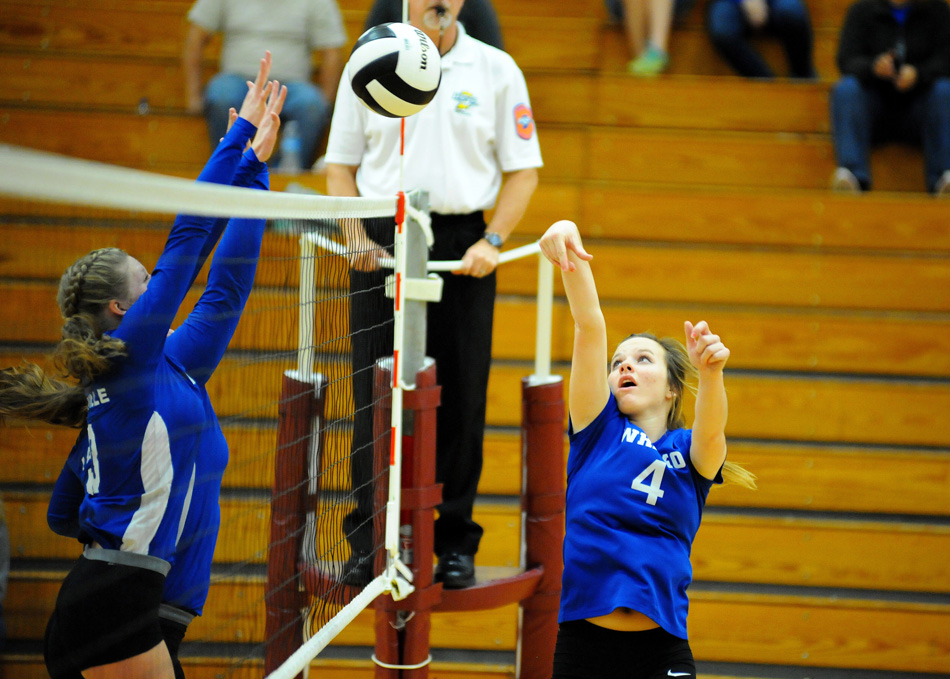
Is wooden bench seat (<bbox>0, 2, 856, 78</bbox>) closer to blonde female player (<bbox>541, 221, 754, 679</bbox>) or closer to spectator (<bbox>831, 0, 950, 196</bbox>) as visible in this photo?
spectator (<bbox>831, 0, 950, 196</bbox>)

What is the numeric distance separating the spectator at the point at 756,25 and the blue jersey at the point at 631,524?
370cm

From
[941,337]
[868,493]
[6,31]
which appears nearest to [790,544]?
[868,493]

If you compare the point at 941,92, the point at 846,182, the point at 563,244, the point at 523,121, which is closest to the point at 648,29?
the point at 846,182

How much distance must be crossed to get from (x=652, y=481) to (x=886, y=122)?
3.75 metres

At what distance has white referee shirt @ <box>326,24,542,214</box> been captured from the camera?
2.95m

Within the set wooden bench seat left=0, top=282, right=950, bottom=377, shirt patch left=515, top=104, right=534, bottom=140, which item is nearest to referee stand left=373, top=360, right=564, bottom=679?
shirt patch left=515, top=104, right=534, bottom=140

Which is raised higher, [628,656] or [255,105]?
[255,105]

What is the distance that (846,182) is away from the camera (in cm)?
471

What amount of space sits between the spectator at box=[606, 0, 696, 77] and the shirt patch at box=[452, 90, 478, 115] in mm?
2479

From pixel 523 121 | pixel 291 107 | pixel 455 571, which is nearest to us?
pixel 455 571

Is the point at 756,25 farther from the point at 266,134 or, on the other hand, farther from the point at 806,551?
the point at 266,134

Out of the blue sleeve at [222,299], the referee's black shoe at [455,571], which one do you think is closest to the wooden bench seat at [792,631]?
the referee's black shoe at [455,571]

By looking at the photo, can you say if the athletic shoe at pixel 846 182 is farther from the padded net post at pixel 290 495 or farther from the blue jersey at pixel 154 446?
the blue jersey at pixel 154 446

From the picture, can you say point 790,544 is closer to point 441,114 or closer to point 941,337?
point 941,337
